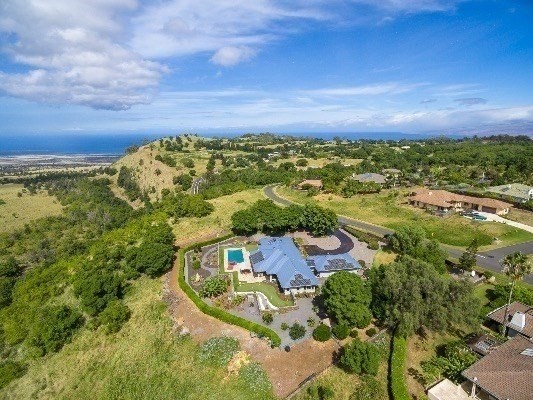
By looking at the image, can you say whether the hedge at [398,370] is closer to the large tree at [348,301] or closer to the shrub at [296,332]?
the large tree at [348,301]

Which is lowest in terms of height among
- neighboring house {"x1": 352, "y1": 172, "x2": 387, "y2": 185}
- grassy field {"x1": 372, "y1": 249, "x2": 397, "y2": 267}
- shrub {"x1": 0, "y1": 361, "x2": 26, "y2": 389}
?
shrub {"x1": 0, "y1": 361, "x2": 26, "y2": 389}

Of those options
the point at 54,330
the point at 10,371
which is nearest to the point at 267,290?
the point at 54,330

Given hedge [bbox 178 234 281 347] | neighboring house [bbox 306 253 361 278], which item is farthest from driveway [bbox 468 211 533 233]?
hedge [bbox 178 234 281 347]

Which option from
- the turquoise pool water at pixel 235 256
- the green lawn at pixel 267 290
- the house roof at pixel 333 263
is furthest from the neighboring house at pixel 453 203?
the green lawn at pixel 267 290

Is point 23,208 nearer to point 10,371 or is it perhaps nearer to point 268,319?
point 10,371

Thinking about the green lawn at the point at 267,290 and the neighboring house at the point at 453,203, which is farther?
the neighboring house at the point at 453,203

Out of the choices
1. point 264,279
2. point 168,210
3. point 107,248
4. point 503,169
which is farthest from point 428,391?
point 503,169

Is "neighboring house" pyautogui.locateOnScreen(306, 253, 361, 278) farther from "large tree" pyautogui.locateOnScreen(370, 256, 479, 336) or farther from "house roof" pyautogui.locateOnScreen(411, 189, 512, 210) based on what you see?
"house roof" pyautogui.locateOnScreen(411, 189, 512, 210)

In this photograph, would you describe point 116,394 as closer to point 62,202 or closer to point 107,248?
point 107,248
